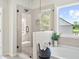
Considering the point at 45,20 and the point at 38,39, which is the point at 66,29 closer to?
the point at 45,20

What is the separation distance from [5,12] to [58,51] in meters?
3.03

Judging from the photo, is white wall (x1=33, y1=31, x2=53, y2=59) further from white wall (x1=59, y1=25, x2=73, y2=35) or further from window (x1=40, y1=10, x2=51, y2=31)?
white wall (x1=59, y1=25, x2=73, y2=35)

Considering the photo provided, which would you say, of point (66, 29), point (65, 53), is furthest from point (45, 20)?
point (65, 53)

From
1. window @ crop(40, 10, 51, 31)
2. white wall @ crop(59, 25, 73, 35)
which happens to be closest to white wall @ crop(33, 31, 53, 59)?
window @ crop(40, 10, 51, 31)

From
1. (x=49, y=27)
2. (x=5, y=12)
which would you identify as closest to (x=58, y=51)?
(x=49, y=27)

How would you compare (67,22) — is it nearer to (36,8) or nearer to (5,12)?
(36,8)

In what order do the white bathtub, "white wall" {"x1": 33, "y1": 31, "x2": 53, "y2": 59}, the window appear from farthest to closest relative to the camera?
the window → "white wall" {"x1": 33, "y1": 31, "x2": 53, "y2": 59} → the white bathtub

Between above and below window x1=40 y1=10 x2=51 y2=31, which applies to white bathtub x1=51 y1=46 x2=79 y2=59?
below

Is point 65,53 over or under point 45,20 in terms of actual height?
under

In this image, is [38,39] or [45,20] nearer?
[38,39]

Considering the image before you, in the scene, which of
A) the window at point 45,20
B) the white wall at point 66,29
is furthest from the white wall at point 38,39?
the white wall at point 66,29

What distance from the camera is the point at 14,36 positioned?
444cm

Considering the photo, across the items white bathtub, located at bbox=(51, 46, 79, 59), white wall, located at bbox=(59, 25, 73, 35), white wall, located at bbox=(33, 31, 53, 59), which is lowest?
white bathtub, located at bbox=(51, 46, 79, 59)

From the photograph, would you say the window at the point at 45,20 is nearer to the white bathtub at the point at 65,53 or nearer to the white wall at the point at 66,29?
the white wall at the point at 66,29
